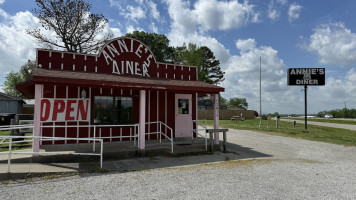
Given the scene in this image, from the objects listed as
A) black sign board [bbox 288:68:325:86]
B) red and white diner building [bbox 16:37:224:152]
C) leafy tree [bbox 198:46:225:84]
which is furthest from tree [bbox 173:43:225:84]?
red and white diner building [bbox 16:37:224:152]

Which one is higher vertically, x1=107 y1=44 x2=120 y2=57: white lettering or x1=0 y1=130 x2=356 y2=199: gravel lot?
x1=107 y1=44 x2=120 y2=57: white lettering

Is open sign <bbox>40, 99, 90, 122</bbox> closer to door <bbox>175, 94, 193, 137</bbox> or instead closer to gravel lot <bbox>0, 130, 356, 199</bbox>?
gravel lot <bbox>0, 130, 356, 199</bbox>

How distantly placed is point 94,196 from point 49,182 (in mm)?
1570

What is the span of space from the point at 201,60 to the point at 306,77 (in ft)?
92.4

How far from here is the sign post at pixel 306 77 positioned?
21.1 metres

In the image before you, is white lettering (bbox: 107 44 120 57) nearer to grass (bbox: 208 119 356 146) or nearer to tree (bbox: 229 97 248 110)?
grass (bbox: 208 119 356 146)

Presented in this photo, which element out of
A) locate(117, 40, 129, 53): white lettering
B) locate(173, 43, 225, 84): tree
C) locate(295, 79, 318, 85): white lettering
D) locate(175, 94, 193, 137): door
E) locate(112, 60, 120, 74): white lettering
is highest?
locate(173, 43, 225, 84): tree

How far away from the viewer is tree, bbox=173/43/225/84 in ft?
144

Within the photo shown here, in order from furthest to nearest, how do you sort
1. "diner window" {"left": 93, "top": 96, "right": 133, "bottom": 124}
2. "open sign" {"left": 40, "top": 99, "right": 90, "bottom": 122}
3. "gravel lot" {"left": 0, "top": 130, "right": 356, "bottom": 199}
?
"diner window" {"left": 93, "top": 96, "right": 133, "bottom": 124}
"open sign" {"left": 40, "top": 99, "right": 90, "bottom": 122}
"gravel lot" {"left": 0, "top": 130, "right": 356, "bottom": 199}

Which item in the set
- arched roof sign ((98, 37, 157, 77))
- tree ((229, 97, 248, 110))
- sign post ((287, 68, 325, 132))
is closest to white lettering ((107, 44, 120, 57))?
arched roof sign ((98, 37, 157, 77))

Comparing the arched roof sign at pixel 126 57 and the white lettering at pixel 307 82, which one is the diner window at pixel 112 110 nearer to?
the arched roof sign at pixel 126 57

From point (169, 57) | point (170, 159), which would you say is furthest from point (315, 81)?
point (169, 57)

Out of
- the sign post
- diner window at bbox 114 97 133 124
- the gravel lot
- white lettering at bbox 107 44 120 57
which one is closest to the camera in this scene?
the gravel lot

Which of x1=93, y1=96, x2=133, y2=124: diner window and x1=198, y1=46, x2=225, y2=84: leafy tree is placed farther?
x1=198, y1=46, x2=225, y2=84: leafy tree
